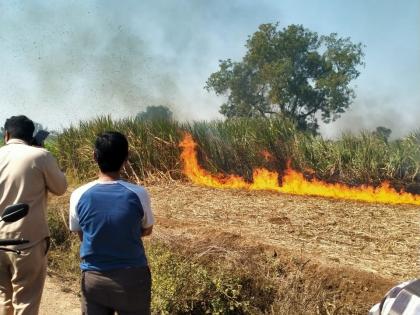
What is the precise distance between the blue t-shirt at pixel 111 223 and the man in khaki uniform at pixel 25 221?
88 cm

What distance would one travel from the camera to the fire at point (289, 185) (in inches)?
440

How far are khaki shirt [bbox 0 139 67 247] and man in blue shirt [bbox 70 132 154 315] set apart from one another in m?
0.82

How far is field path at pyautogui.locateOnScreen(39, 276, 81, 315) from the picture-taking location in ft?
15.9

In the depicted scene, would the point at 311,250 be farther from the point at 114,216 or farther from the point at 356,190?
the point at 356,190

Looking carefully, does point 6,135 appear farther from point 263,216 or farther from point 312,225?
point 263,216

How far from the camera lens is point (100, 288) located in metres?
2.72

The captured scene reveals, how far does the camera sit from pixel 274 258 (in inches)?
204

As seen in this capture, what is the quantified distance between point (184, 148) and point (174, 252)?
29.4 feet

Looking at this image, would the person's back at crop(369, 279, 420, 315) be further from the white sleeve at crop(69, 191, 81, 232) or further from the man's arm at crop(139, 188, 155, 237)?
the white sleeve at crop(69, 191, 81, 232)

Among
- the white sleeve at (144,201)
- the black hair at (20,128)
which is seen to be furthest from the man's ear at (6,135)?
the white sleeve at (144,201)

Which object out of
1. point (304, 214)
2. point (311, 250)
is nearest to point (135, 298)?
point (311, 250)

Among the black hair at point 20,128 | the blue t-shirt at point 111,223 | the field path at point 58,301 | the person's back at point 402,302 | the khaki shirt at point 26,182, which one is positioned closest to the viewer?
the person's back at point 402,302

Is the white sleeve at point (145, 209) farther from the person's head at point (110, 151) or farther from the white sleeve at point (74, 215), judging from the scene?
the white sleeve at point (74, 215)

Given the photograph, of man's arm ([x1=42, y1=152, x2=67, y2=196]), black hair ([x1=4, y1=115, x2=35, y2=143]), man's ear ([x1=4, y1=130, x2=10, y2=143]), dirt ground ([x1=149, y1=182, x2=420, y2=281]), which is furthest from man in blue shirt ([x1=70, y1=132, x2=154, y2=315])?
dirt ground ([x1=149, y1=182, x2=420, y2=281])
